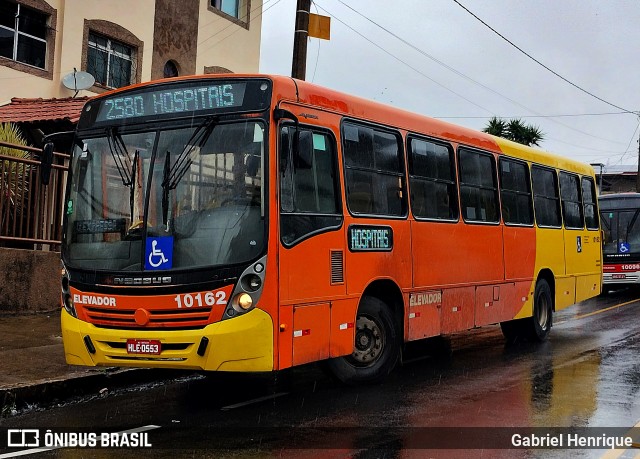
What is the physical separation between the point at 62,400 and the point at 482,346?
22.2 feet

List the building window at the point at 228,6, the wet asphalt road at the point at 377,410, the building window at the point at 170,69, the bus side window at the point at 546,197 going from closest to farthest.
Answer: the wet asphalt road at the point at 377,410 < the bus side window at the point at 546,197 < the building window at the point at 170,69 < the building window at the point at 228,6

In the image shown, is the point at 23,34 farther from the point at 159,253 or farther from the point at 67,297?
the point at 159,253

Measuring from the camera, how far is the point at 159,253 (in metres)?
6.93

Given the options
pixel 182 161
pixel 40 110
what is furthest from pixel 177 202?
pixel 40 110

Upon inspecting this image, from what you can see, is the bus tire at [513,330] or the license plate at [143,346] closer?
the license plate at [143,346]

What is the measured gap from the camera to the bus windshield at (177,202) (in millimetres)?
6836

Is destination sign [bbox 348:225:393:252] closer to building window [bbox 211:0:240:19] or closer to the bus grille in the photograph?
the bus grille

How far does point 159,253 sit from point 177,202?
0.50m

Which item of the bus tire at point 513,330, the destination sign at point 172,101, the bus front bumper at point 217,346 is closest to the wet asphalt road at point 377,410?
the bus front bumper at point 217,346

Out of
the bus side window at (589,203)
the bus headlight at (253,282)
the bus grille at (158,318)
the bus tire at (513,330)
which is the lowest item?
the bus tire at (513,330)

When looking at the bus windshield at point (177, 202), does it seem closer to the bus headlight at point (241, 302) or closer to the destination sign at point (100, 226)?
the destination sign at point (100, 226)

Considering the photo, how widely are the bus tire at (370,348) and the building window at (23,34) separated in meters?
12.5

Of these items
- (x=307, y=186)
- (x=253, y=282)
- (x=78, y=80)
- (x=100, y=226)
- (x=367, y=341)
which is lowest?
(x=367, y=341)

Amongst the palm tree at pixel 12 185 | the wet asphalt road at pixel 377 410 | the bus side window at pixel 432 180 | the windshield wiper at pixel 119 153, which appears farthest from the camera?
the palm tree at pixel 12 185
